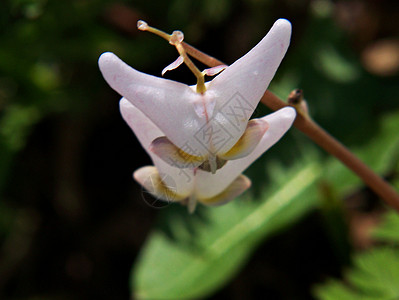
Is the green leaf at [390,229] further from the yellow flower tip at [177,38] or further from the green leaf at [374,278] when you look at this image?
the yellow flower tip at [177,38]

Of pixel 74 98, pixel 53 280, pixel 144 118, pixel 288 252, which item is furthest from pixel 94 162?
pixel 144 118

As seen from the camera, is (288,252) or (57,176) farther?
(57,176)

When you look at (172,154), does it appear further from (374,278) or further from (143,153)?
(143,153)

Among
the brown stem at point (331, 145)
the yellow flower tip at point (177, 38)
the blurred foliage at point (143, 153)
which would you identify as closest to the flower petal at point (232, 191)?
the brown stem at point (331, 145)

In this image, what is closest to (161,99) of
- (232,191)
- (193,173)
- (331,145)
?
(193,173)

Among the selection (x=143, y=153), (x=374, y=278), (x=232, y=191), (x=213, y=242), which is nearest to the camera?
(x=232, y=191)

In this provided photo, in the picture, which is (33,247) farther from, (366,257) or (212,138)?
(212,138)
